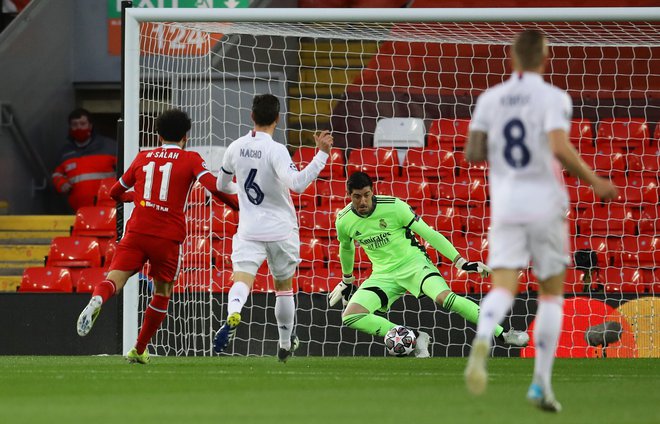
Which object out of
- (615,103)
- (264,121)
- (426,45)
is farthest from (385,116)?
(264,121)

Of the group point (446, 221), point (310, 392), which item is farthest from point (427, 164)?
point (310, 392)

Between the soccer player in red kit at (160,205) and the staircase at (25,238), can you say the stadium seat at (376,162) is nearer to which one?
the staircase at (25,238)

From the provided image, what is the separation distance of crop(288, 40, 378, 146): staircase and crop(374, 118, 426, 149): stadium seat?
3.57ft

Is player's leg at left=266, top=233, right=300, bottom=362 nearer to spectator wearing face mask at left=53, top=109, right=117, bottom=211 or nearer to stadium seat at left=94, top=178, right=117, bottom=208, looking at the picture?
stadium seat at left=94, top=178, right=117, bottom=208

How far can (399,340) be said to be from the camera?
10.3 metres

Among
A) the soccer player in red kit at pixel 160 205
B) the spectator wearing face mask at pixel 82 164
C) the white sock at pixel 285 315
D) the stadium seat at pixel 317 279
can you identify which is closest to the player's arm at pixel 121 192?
the soccer player in red kit at pixel 160 205

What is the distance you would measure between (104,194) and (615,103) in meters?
5.89

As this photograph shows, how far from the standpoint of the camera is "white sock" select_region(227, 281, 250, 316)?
27.9 ft

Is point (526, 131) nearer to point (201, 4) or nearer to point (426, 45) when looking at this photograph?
point (426, 45)

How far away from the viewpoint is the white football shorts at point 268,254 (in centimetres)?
887

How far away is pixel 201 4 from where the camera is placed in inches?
685

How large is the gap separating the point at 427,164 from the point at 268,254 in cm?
496

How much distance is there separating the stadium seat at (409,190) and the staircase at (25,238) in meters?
4.22

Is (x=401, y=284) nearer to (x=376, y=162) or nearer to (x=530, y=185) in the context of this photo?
(x=376, y=162)
